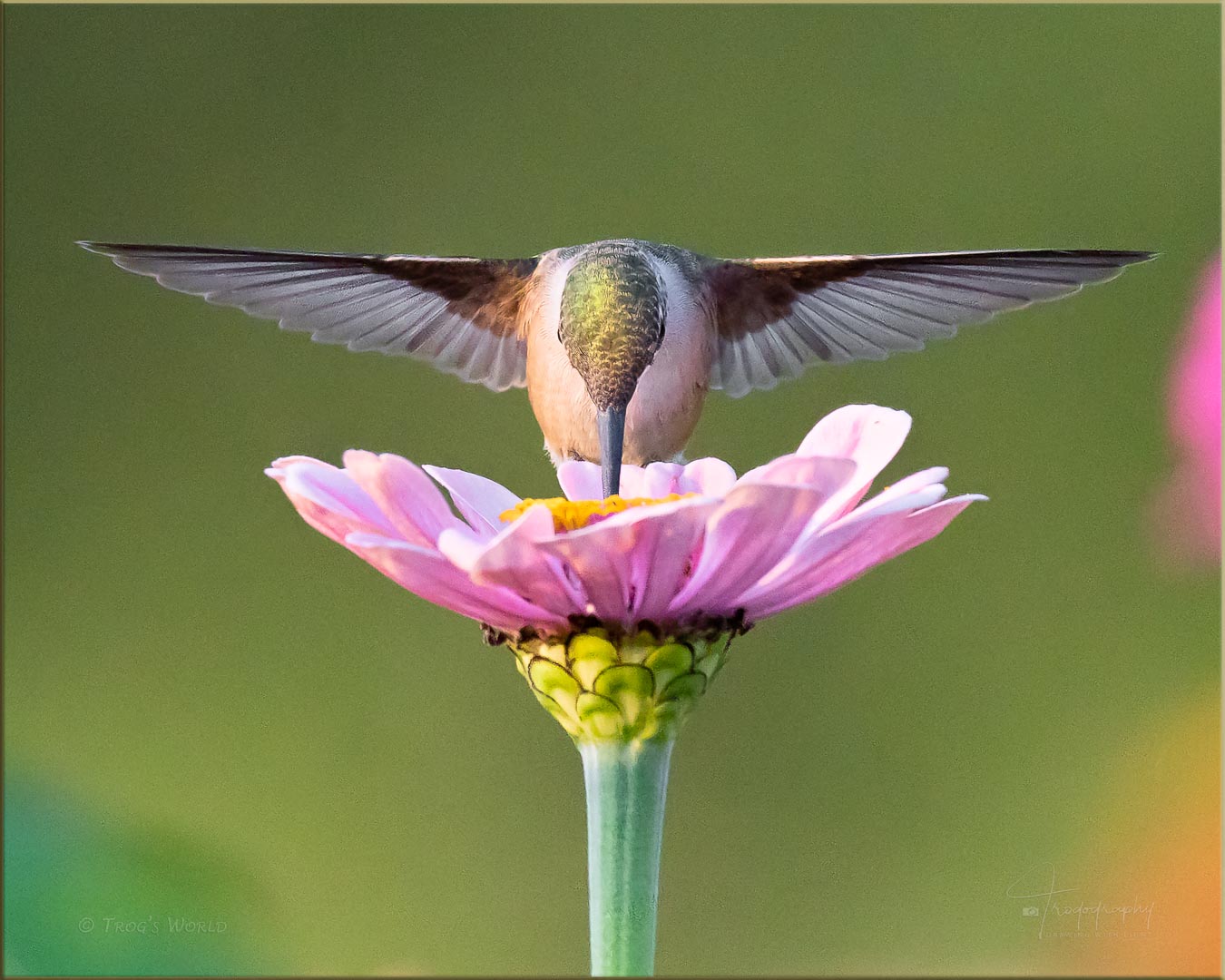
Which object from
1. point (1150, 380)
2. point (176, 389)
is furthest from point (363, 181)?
point (1150, 380)

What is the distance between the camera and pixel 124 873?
125 cm

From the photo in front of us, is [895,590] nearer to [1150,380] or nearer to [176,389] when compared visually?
[1150,380]

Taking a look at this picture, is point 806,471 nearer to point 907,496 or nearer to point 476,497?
point 907,496

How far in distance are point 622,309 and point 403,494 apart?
0.92 feet

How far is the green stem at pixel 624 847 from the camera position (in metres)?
0.34

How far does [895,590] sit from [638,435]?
968 mm

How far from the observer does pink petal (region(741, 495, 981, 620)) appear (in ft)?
1.19

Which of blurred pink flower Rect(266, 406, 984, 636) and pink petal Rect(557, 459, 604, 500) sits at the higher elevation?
pink petal Rect(557, 459, 604, 500)

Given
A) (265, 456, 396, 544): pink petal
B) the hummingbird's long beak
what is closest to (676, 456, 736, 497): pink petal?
the hummingbird's long beak

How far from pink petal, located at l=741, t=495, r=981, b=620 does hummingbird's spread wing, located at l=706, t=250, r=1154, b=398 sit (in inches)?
10.4

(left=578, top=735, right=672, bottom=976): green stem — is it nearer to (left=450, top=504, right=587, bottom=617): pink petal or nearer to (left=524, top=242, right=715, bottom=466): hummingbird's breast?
(left=450, top=504, right=587, bottom=617): pink petal

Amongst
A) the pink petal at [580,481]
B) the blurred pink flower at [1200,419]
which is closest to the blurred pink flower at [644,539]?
the pink petal at [580,481]

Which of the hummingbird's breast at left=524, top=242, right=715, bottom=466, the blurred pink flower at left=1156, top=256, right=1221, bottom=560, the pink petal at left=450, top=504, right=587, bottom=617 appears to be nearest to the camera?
the pink petal at left=450, top=504, right=587, bottom=617

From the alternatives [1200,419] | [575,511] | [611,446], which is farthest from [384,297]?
[1200,419]
